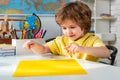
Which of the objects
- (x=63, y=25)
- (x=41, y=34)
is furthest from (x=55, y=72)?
(x=41, y=34)

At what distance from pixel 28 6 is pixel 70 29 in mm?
1400

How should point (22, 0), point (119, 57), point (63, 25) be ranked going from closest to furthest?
point (63, 25), point (22, 0), point (119, 57)

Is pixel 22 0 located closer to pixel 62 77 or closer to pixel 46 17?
pixel 46 17

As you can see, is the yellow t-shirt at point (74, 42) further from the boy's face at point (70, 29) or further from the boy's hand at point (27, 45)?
the boy's hand at point (27, 45)

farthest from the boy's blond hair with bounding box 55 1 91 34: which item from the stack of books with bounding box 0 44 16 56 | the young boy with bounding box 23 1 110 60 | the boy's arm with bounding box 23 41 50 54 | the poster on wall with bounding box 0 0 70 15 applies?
the poster on wall with bounding box 0 0 70 15

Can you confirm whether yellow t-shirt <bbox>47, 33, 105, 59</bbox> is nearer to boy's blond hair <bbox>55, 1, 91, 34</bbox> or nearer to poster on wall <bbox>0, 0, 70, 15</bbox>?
boy's blond hair <bbox>55, 1, 91, 34</bbox>

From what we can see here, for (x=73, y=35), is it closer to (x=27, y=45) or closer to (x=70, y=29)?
(x=70, y=29)

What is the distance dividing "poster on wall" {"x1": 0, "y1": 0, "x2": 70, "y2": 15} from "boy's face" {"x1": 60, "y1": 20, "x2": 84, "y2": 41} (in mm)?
1362

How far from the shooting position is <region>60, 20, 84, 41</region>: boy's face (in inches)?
40.4

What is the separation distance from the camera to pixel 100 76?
51 centimetres

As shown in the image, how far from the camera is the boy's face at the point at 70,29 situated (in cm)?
103

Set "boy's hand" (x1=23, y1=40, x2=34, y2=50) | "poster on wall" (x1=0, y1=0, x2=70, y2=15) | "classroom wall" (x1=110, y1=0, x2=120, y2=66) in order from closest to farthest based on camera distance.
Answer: "boy's hand" (x1=23, y1=40, x2=34, y2=50) → "poster on wall" (x1=0, y1=0, x2=70, y2=15) → "classroom wall" (x1=110, y1=0, x2=120, y2=66)

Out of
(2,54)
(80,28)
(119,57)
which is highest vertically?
(80,28)

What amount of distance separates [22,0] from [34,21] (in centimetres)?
112
